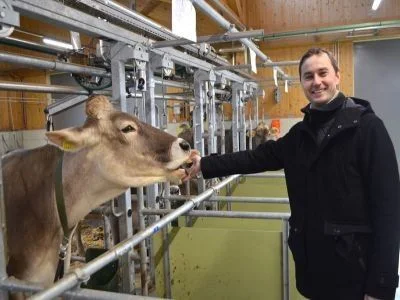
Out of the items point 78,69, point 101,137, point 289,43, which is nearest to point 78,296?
point 101,137

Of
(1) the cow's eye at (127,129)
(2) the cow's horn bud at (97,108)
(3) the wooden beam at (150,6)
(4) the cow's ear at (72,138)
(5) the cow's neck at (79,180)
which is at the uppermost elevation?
(3) the wooden beam at (150,6)

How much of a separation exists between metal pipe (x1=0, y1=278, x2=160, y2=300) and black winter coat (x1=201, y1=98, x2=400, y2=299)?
2.88 ft

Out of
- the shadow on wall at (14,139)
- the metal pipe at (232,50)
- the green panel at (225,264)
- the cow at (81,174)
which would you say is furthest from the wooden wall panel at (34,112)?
the cow at (81,174)

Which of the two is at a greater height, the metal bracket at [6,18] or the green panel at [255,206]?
the metal bracket at [6,18]

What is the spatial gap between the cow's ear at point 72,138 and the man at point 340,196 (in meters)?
0.96

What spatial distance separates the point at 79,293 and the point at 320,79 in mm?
1257

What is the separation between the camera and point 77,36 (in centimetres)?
262

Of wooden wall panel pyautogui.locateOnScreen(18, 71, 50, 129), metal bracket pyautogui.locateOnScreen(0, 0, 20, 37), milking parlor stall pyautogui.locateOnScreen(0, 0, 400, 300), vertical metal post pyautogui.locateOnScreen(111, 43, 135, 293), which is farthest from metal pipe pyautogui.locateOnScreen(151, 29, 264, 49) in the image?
wooden wall panel pyautogui.locateOnScreen(18, 71, 50, 129)

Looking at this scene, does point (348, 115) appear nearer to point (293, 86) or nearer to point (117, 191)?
point (117, 191)

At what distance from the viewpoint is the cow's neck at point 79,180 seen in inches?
70.4

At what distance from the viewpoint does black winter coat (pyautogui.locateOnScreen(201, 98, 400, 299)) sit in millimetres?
1423

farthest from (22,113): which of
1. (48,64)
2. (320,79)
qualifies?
(320,79)

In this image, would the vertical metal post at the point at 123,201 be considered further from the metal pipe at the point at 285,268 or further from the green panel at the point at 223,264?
the metal pipe at the point at 285,268

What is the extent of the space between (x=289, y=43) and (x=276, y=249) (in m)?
6.96
